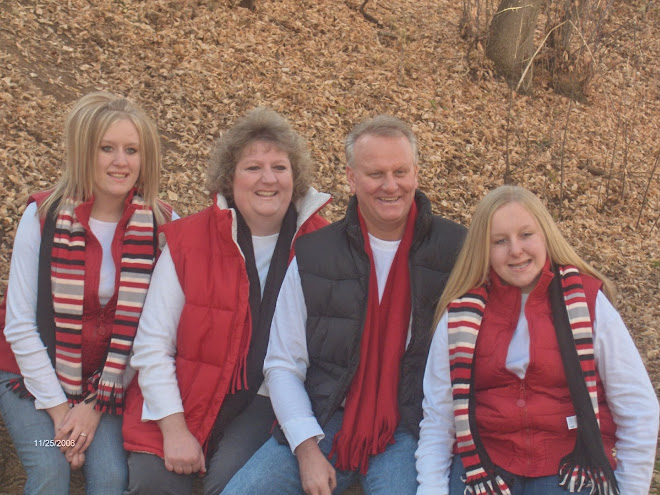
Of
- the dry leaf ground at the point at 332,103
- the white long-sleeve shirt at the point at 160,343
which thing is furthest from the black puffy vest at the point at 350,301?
the dry leaf ground at the point at 332,103

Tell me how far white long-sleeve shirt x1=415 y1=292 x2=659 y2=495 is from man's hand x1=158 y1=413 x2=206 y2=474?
37.1 inches

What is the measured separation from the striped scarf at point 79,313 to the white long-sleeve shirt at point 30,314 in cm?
7

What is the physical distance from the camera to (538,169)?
25.7ft

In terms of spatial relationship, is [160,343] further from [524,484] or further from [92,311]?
[524,484]

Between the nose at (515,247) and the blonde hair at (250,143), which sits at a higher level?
the blonde hair at (250,143)

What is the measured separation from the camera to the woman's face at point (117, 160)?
11.0 ft

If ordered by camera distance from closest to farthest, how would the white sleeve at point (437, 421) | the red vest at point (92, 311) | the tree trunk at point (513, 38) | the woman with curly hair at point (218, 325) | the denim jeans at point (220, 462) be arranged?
the white sleeve at point (437, 421)
the denim jeans at point (220, 462)
the woman with curly hair at point (218, 325)
the red vest at point (92, 311)
the tree trunk at point (513, 38)

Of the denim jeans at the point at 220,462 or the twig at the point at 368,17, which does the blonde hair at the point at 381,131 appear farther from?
the twig at the point at 368,17

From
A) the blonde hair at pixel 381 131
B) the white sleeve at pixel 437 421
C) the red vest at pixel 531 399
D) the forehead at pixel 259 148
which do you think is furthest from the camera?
the forehead at pixel 259 148

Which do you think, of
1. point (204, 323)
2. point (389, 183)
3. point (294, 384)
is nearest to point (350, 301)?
point (294, 384)

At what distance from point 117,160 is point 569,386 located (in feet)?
7.26

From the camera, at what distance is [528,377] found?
2.79 metres

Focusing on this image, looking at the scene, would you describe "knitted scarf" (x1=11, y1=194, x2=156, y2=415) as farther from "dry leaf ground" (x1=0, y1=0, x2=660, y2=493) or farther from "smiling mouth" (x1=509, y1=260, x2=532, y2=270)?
"dry leaf ground" (x1=0, y1=0, x2=660, y2=493)

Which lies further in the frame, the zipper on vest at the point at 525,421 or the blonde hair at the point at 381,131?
the blonde hair at the point at 381,131
